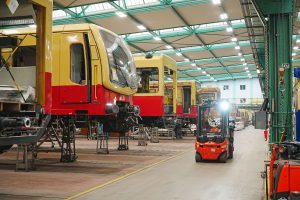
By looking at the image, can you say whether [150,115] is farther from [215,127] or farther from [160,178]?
[160,178]

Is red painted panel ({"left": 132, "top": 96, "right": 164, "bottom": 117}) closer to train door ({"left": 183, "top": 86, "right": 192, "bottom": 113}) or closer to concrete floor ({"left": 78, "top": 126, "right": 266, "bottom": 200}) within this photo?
concrete floor ({"left": 78, "top": 126, "right": 266, "bottom": 200})

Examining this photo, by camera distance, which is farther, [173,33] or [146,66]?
[173,33]

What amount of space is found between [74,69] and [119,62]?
127 cm

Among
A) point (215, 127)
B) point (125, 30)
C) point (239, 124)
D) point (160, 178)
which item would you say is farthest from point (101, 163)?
point (239, 124)

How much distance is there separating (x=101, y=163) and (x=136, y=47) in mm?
15485

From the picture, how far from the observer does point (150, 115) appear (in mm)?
16219

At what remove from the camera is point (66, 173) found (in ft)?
32.0

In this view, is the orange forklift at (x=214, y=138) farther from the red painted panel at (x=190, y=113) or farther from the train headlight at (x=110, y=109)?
the red painted panel at (x=190, y=113)

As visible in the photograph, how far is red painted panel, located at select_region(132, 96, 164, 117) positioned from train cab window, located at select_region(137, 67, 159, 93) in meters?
0.32

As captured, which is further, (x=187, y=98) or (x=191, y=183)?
(x=187, y=98)

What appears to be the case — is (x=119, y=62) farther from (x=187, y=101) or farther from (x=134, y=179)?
(x=187, y=101)

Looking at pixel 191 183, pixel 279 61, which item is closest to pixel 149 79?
pixel 191 183

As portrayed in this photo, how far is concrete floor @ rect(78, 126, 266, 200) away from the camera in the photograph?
729cm

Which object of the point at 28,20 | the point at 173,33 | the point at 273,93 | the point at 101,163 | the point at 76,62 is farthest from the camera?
the point at 173,33
